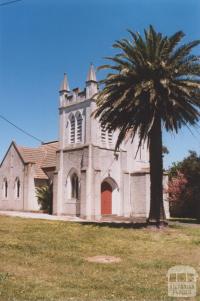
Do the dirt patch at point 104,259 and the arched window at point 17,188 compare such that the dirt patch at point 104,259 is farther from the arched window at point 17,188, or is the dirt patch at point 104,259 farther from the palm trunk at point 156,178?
the arched window at point 17,188

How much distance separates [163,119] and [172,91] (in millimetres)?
1806

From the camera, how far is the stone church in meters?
32.1

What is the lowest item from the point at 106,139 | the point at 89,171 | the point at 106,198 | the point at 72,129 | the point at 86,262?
the point at 86,262

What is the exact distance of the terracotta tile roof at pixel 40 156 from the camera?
3909 centimetres

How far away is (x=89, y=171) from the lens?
3175cm

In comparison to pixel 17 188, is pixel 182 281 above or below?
below

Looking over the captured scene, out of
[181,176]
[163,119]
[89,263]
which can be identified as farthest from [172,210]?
[89,263]

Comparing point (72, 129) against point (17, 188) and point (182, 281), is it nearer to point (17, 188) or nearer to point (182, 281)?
point (17, 188)

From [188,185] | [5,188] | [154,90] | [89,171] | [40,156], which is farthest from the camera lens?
[5,188]

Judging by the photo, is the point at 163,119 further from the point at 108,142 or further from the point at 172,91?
the point at 108,142

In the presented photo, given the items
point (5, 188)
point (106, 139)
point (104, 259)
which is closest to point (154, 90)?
point (104, 259)

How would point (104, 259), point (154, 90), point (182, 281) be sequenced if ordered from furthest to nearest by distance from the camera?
point (154, 90) < point (104, 259) < point (182, 281)

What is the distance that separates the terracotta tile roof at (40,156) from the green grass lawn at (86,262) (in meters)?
17.6

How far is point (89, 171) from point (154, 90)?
12.8 m
